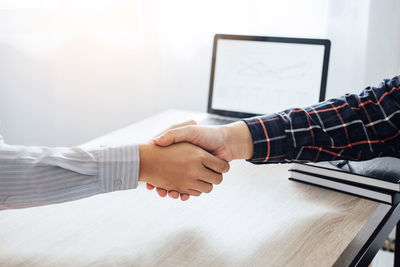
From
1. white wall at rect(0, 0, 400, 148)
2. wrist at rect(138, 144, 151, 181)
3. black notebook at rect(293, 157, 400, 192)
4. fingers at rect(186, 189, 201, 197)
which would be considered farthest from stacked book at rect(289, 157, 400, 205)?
white wall at rect(0, 0, 400, 148)

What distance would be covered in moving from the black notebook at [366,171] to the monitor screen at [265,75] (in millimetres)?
437

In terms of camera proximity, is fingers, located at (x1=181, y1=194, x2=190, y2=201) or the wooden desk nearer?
the wooden desk

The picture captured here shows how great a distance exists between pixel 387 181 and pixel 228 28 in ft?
3.42

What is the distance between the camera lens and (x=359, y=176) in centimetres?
101

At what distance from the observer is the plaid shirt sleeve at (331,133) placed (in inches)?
41.8

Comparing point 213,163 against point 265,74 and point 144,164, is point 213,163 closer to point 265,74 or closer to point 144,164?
point 144,164

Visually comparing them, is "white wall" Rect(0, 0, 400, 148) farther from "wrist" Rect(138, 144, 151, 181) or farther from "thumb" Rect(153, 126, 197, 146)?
"wrist" Rect(138, 144, 151, 181)

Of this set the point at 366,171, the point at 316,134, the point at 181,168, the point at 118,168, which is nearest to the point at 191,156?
the point at 181,168

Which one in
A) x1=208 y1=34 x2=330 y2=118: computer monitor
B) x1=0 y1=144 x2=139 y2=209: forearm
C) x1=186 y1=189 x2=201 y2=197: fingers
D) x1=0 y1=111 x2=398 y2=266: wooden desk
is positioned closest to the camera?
x1=0 y1=111 x2=398 y2=266: wooden desk

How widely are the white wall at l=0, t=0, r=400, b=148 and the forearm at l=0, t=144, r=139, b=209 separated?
40.1 inches

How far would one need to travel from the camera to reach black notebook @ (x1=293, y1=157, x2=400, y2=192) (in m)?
0.98

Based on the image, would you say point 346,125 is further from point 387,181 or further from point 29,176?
point 29,176

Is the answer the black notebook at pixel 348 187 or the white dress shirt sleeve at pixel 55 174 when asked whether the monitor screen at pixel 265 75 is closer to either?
the black notebook at pixel 348 187

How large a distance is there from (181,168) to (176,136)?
80 mm
